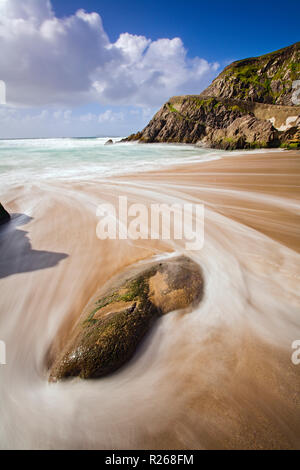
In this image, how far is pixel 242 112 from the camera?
37.5 metres

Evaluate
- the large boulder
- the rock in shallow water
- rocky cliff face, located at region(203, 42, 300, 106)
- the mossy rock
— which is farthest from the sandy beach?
rocky cliff face, located at region(203, 42, 300, 106)

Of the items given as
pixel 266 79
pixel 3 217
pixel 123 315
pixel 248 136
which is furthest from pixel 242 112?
pixel 123 315

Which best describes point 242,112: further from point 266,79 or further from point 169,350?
point 169,350

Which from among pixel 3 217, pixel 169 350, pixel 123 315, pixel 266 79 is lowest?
pixel 169 350

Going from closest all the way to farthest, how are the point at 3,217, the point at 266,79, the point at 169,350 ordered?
the point at 169,350 → the point at 3,217 → the point at 266,79

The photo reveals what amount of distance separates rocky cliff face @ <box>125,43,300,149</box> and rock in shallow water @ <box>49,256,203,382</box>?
75.8ft

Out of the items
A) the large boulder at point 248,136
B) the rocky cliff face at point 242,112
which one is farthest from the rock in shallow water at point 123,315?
the large boulder at point 248,136

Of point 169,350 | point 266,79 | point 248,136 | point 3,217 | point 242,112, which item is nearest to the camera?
point 169,350

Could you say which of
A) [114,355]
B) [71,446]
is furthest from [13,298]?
[71,446]

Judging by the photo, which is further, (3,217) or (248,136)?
(248,136)

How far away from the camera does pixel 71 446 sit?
110 centimetres

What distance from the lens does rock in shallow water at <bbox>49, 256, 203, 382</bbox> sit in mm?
1494

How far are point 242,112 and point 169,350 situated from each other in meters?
47.7

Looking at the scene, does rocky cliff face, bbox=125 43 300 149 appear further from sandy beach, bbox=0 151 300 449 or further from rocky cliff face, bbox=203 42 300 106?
sandy beach, bbox=0 151 300 449
